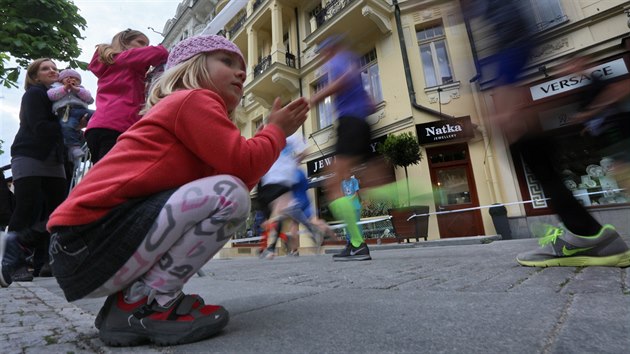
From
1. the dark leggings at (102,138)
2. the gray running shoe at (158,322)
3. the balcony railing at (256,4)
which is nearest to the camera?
the gray running shoe at (158,322)

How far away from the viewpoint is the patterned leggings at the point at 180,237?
1005 millimetres

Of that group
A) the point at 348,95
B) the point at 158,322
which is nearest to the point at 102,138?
the point at 158,322

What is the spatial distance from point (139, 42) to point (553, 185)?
111 inches

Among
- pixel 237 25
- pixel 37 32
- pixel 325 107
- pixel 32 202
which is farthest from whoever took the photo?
pixel 237 25

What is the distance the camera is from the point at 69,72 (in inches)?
122

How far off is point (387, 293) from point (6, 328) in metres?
1.58

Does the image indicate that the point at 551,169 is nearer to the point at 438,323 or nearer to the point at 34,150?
the point at 438,323

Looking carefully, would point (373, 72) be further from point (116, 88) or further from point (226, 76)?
point (226, 76)

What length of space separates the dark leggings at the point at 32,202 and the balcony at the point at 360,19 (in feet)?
24.1

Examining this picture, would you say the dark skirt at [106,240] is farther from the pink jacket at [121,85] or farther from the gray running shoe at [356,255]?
the gray running shoe at [356,255]

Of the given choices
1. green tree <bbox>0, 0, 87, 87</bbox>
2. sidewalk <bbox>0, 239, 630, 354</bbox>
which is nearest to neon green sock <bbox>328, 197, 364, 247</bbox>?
sidewalk <bbox>0, 239, 630, 354</bbox>

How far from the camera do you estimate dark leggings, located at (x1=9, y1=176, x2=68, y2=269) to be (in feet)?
9.63

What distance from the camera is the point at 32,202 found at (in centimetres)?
299

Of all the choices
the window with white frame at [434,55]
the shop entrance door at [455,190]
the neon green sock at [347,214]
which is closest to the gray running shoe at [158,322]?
the neon green sock at [347,214]
